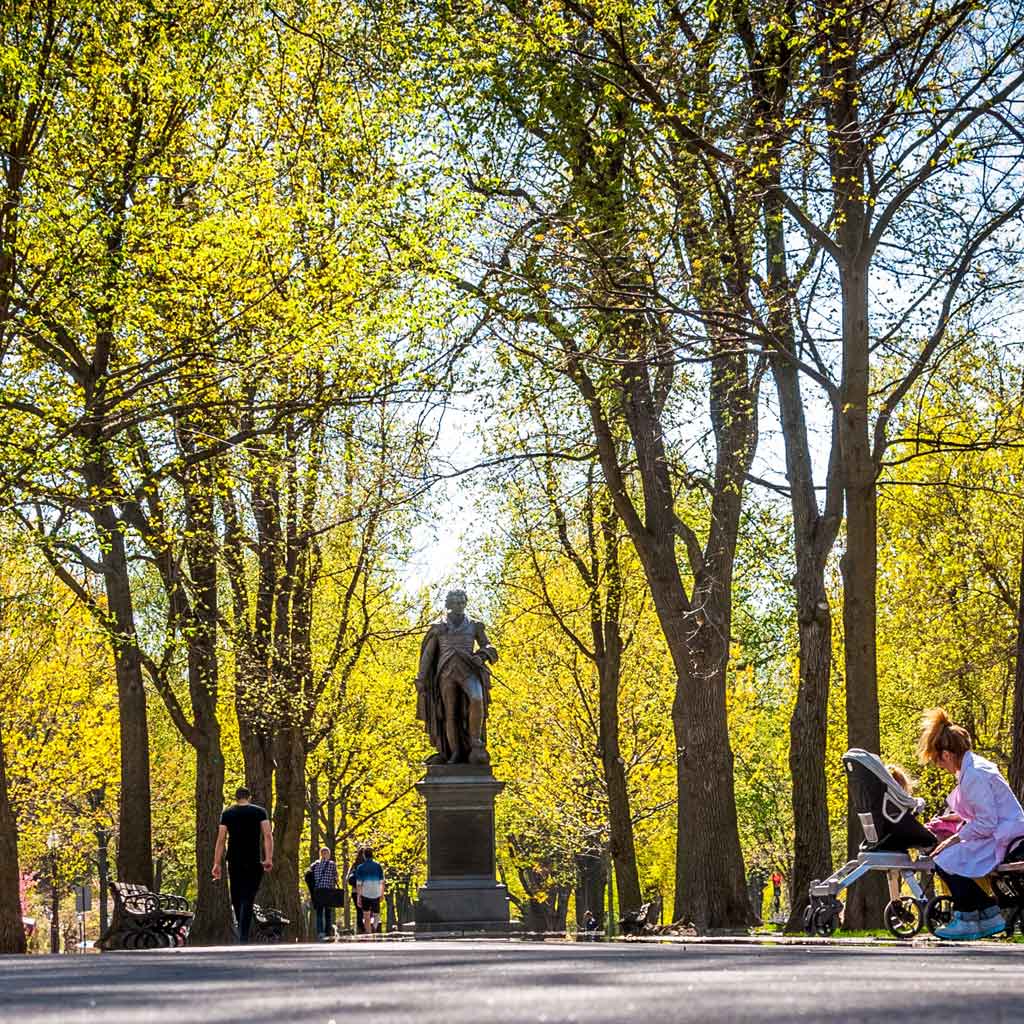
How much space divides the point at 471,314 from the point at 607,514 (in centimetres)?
1225

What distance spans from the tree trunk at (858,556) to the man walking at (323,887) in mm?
13026

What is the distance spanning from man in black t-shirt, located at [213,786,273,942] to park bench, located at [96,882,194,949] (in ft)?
4.56

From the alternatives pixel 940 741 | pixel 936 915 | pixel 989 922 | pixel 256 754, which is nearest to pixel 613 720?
pixel 256 754

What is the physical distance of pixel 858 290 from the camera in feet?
55.5

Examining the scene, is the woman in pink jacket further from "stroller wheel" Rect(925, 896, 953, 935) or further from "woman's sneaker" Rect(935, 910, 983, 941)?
"stroller wheel" Rect(925, 896, 953, 935)

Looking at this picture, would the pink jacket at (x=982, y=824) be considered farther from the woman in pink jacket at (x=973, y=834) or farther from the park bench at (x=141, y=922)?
the park bench at (x=141, y=922)

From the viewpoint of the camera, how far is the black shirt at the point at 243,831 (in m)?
18.6

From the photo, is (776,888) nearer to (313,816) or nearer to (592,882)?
(592,882)

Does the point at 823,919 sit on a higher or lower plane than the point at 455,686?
lower

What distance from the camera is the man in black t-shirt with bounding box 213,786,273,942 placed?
61.1 ft

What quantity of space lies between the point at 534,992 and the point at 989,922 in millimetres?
6857

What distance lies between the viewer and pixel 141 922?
65.6 feet

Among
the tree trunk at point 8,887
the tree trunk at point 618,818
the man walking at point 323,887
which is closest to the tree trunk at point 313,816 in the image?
the tree trunk at point 618,818

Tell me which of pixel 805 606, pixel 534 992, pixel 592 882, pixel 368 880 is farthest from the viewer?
pixel 592 882
